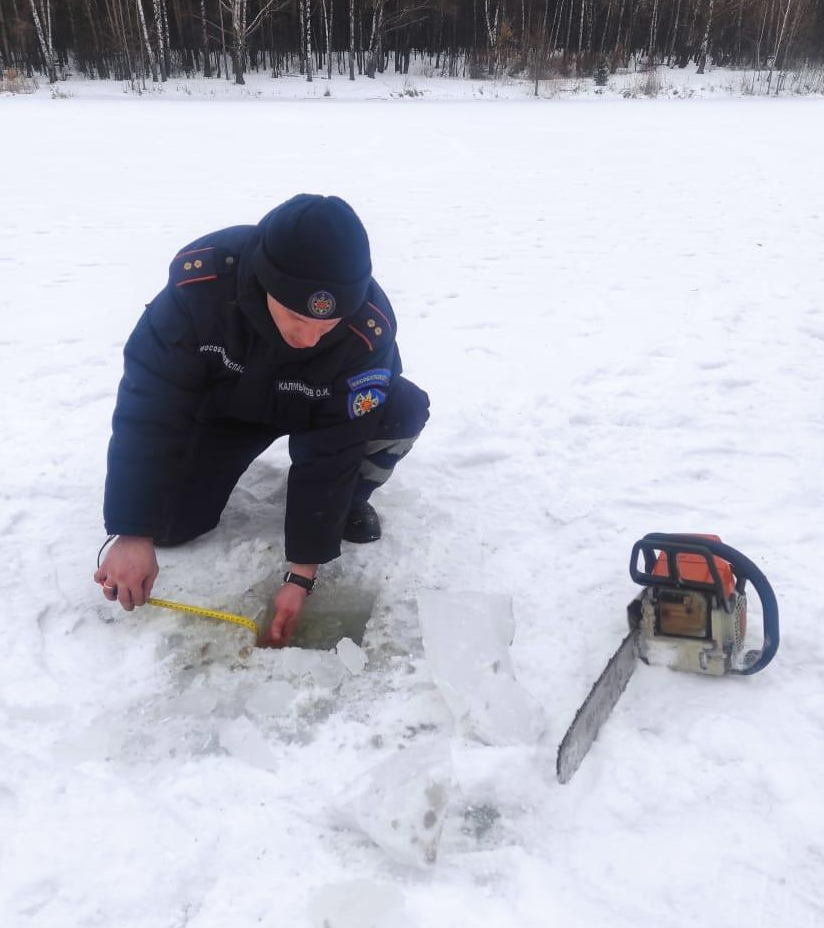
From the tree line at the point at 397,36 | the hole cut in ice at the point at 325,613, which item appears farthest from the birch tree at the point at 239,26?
the hole cut in ice at the point at 325,613

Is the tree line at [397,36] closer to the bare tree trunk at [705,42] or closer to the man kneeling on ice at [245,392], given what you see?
the bare tree trunk at [705,42]

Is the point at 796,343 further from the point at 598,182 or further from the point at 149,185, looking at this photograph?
the point at 149,185

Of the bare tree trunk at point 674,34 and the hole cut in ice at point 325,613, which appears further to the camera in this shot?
the bare tree trunk at point 674,34

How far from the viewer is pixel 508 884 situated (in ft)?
4.02

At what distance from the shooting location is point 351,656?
167 centimetres

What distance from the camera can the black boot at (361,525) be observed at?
2057 mm

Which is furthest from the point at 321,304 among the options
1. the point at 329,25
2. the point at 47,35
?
the point at 47,35

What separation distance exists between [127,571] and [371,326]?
2.53 feet

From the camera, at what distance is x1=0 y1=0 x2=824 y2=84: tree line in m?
23.0

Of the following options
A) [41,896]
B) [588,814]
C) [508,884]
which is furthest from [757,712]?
[41,896]

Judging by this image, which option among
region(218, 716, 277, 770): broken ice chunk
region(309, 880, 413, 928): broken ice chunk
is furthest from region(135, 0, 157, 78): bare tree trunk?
region(309, 880, 413, 928): broken ice chunk

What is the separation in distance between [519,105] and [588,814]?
725 inches

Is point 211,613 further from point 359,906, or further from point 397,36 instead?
point 397,36

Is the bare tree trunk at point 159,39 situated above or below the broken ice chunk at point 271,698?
above
